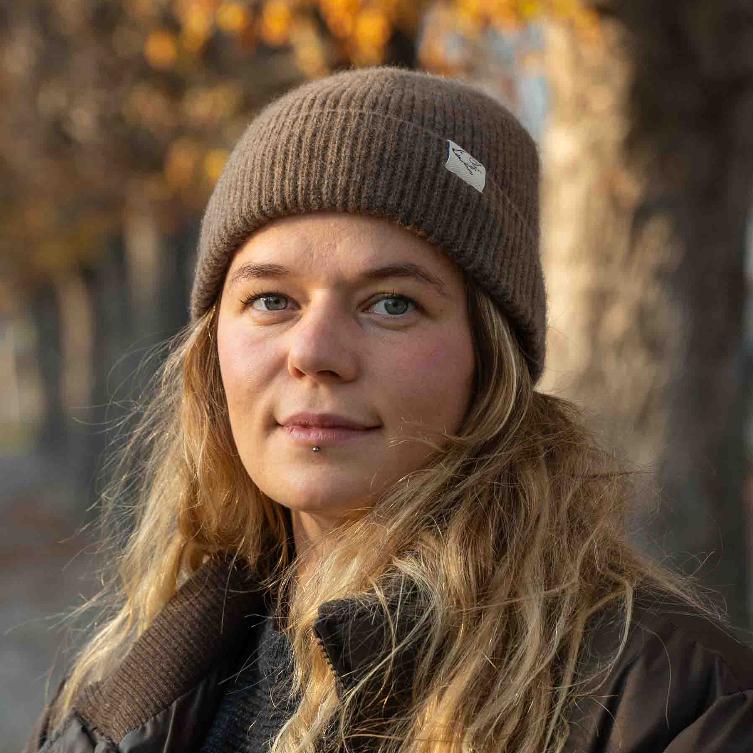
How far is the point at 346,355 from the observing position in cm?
228

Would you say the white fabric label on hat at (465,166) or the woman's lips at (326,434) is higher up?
the white fabric label on hat at (465,166)

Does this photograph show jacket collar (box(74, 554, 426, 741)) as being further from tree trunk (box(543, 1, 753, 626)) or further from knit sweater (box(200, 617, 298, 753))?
tree trunk (box(543, 1, 753, 626))

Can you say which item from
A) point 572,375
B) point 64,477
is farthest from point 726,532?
point 64,477

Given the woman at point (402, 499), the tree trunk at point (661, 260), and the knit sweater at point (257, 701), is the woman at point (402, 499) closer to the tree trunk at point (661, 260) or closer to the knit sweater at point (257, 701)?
the knit sweater at point (257, 701)

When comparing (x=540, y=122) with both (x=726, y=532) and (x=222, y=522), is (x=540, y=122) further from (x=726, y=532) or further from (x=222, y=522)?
(x=222, y=522)

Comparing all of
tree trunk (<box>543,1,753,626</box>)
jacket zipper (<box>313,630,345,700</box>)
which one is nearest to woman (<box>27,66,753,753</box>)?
jacket zipper (<box>313,630,345,700</box>)

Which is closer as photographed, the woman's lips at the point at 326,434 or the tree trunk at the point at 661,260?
the woman's lips at the point at 326,434

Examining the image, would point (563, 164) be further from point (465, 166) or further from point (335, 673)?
point (335, 673)

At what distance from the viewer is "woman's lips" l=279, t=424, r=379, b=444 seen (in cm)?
229

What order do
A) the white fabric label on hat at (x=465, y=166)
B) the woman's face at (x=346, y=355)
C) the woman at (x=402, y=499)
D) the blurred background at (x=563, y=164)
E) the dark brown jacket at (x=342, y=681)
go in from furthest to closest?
1. the blurred background at (x=563, y=164)
2. the white fabric label on hat at (x=465, y=166)
3. the woman's face at (x=346, y=355)
4. the woman at (x=402, y=499)
5. the dark brown jacket at (x=342, y=681)

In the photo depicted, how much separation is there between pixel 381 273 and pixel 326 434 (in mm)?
344

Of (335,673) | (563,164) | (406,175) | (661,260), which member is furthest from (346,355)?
(563,164)

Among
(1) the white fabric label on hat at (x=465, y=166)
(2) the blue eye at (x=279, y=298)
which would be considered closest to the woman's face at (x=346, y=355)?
(2) the blue eye at (x=279, y=298)

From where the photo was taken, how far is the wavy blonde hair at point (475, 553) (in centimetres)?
205
